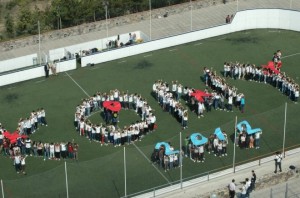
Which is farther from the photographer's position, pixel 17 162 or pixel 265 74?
pixel 265 74

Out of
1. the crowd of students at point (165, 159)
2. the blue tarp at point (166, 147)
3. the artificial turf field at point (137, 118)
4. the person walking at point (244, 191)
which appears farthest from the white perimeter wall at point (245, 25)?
the person walking at point (244, 191)

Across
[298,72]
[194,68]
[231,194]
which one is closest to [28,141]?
[231,194]

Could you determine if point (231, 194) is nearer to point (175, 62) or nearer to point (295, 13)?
point (175, 62)

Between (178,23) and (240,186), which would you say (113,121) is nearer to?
(240,186)

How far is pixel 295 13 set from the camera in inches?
2133

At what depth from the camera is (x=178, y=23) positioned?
5591cm

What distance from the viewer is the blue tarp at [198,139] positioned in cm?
3747

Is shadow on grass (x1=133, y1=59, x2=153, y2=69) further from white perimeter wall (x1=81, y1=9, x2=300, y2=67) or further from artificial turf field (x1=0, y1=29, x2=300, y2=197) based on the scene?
white perimeter wall (x1=81, y1=9, x2=300, y2=67)

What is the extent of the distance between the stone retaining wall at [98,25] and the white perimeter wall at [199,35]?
342cm

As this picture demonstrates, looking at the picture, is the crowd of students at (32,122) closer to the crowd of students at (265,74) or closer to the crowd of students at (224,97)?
the crowd of students at (224,97)

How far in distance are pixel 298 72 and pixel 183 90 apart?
7.98 metres

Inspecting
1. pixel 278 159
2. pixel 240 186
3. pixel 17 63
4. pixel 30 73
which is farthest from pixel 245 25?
pixel 240 186

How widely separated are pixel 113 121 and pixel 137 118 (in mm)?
1530

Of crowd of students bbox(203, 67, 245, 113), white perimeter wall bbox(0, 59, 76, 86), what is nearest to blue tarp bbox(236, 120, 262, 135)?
crowd of students bbox(203, 67, 245, 113)
